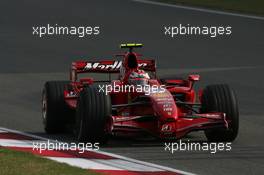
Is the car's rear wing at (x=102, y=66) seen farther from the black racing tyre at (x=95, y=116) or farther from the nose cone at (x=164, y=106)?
the black racing tyre at (x=95, y=116)

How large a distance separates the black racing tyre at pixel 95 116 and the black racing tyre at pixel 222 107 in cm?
142

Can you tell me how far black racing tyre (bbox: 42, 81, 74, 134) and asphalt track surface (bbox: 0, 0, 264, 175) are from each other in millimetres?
252

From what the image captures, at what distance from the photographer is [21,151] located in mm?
13727

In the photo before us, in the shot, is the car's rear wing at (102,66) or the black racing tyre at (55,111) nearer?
the black racing tyre at (55,111)

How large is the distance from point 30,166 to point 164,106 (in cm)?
265

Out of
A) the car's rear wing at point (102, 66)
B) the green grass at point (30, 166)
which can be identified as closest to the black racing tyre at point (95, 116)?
the green grass at point (30, 166)

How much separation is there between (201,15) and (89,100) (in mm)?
19874

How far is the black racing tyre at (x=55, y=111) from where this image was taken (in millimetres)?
16016

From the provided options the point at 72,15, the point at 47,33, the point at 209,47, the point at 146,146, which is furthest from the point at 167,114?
the point at 72,15

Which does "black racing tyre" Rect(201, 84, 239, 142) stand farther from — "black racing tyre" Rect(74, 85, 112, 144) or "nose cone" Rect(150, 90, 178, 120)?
"black racing tyre" Rect(74, 85, 112, 144)

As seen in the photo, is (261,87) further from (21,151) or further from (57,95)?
(21,151)

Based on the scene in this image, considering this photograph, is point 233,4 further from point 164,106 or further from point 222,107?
point 164,106

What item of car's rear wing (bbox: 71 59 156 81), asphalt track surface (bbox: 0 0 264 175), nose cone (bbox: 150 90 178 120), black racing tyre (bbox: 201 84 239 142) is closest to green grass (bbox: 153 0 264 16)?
asphalt track surface (bbox: 0 0 264 175)

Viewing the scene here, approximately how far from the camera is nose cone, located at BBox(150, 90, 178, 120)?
1435 cm
